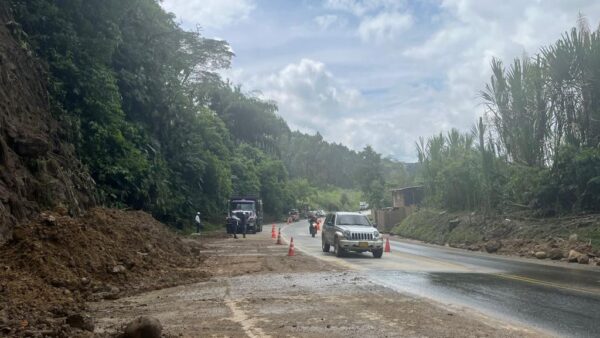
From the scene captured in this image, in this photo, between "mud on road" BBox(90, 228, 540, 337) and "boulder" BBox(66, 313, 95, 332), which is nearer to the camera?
"boulder" BBox(66, 313, 95, 332)

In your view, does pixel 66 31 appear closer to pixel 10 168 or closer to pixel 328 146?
pixel 10 168

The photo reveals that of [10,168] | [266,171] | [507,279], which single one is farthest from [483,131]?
[266,171]

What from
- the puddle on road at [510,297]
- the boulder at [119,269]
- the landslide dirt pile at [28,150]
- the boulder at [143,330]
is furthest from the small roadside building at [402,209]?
the boulder at [143,330]

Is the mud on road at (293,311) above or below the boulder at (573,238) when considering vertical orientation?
below

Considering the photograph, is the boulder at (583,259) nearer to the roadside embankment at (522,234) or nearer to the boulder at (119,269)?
the roadside embankment at (522,234)

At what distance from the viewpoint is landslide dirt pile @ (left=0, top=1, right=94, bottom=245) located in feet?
47.2

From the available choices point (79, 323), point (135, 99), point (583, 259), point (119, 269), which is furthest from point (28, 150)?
point (583, 259)

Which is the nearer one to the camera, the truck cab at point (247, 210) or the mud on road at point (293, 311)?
the mud on road at point (293, 311)

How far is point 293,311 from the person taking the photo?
9.84 metres

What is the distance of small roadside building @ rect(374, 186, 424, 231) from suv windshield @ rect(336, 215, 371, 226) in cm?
2620

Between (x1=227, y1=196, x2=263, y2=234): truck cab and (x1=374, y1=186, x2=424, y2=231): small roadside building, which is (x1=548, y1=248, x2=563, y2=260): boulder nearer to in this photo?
(x1=227, y1=196, x2=263, y2=234): truck cab

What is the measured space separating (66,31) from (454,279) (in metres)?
18.5

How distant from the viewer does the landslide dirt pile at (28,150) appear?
14.4 m

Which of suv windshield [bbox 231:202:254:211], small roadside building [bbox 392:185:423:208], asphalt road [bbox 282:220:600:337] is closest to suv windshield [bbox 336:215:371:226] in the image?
asphalt road [bbox 282:220:600:337]
